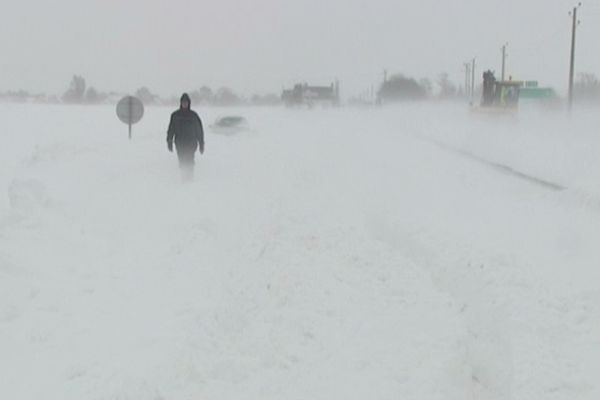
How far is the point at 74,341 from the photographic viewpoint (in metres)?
5.63

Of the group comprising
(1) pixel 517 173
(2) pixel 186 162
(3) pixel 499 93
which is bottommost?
(1) pixel 517 173

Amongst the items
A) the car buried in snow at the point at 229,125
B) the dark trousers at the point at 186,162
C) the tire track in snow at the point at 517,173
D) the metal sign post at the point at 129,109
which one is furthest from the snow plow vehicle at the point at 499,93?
the dark trousers at the point at 186,162

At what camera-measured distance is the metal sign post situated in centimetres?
1773

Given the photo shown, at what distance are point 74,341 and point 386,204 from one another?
8.07m

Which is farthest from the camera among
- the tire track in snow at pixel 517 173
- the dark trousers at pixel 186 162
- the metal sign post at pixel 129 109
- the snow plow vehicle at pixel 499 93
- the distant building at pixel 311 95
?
the distant building at pixel 311 95

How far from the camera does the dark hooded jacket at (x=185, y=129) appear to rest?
46.3ft

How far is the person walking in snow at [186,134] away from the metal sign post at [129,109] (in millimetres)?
3985

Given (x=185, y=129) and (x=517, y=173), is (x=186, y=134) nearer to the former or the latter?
(x=185, y=129)

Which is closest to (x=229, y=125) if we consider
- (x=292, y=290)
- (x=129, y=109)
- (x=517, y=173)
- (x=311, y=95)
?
(x=129, y=109)

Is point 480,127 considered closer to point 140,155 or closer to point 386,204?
point 140,155

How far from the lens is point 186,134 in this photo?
1412cm

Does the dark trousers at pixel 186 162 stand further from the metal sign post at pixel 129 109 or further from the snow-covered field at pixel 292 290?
the metal sign post at pixel 129 109

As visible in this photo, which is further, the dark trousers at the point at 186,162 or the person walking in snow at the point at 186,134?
the person walking in snow at the point at 186,134

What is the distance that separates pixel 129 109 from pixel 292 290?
1218 centimetres
